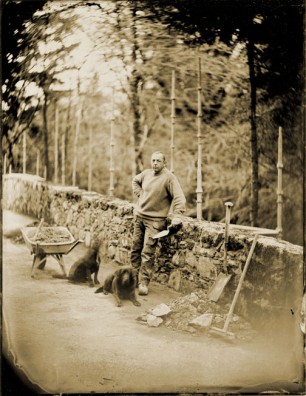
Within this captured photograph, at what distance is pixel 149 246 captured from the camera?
3.65m

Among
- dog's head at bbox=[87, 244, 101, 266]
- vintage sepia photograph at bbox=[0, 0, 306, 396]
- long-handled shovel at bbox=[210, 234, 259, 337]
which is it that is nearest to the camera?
long-handled shovel at bbox=[210, 234, 259, 337]

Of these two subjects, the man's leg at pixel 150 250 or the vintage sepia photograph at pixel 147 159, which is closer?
the vintage sepia photograph at pixel 147 159

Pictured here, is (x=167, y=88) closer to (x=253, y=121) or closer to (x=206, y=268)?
(x=253, y=121)

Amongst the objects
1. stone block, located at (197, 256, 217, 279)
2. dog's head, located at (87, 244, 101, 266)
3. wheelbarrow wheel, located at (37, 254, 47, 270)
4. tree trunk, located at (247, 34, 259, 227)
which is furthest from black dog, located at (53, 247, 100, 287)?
tree trunk, located at (247, 34, 259, 227)

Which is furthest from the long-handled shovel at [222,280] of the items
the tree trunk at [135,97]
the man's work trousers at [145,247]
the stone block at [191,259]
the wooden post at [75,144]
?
the wooden post at [75,144]

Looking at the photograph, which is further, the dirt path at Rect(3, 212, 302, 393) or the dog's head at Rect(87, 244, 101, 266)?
the dog's head at Rect(87, 244, 101, 266)

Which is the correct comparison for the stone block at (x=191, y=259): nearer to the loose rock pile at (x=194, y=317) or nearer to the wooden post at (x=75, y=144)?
the loose rock pile at (x=194, y=317)

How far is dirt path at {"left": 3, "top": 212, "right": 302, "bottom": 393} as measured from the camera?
340 centimetres

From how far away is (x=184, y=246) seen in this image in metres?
3.69

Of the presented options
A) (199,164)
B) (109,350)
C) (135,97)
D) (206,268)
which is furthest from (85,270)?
(135,97)

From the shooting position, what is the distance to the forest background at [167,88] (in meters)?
3.62

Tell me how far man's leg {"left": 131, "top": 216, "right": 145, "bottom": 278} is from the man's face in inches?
13.6

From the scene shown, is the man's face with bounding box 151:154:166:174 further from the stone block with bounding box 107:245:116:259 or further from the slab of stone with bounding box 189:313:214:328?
the slab of stone with bounding box 189:313:214:328

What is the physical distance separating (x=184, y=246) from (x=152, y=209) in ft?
1.06
